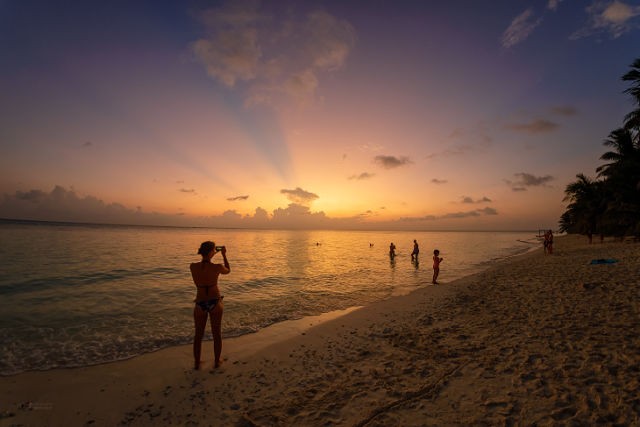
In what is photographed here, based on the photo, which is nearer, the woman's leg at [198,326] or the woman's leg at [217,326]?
the woman's leg at [198,326]

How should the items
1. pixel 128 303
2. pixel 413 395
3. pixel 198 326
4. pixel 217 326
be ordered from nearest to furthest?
pixel 413 395
pixel 198 326
pixel 217 326
pixel 128 303

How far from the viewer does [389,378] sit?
5.33 m

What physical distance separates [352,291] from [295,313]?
17.0 feet

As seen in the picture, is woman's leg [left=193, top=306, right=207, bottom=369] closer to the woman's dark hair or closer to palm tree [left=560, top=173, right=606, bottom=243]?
the woman's dark hair

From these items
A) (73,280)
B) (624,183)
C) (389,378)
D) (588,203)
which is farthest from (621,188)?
(73,280)

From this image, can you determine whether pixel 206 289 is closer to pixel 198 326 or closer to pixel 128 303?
pixel 198 326

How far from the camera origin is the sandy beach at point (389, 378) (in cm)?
414

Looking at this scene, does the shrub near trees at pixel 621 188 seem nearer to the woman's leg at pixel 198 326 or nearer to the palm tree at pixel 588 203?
the palm tree at pixel 588 203

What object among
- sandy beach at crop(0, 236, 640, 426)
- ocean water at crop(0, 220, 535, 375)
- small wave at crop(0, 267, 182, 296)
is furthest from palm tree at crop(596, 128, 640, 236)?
small wave at crop(0, 267, 182, 296)

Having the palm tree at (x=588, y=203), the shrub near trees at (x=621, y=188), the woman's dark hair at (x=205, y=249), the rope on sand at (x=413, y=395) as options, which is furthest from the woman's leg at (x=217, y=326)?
the palm tree at (x=588, y=203)

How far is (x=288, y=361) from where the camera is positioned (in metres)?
6.68

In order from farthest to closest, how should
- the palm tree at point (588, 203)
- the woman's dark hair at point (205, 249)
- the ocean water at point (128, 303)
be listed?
the palm tree at point (588, 203) → the ocean water at point (128, 303) → the woman's dark hair at point (205, 249)

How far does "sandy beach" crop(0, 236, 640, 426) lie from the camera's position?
414cm

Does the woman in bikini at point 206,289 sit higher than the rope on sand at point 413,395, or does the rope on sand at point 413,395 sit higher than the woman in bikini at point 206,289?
the woman in bikini at point 206,289
